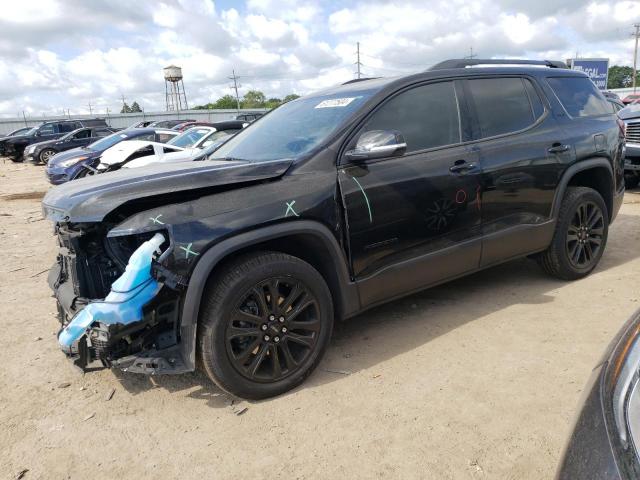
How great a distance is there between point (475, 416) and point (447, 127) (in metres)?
2.05

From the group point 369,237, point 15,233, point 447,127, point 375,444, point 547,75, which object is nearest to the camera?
point 375,444

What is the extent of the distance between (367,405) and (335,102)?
2.09 meters

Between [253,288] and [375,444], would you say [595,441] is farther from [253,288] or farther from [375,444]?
[253,288]

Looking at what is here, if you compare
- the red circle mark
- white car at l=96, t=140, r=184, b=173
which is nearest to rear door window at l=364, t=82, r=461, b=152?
the red circle mark

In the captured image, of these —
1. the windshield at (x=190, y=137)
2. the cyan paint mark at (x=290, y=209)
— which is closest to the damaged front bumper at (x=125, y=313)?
the cyan paint mark at (x=290, y=209)

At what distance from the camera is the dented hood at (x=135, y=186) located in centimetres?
269

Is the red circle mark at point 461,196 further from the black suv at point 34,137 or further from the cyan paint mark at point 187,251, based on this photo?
the black suv at point 34,137

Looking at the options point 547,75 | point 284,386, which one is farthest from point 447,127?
point 284,386

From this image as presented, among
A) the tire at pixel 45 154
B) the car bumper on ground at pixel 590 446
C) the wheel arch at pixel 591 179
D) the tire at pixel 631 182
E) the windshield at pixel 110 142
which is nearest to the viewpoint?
the car bumper on ground at pixel 590 446

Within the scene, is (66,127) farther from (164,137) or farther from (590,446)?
(590,446)

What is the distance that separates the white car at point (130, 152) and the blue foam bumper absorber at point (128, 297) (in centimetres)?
787

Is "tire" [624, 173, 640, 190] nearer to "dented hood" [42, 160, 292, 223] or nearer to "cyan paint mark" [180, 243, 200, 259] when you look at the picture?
"dented hood" [42, 160, 292, 223]

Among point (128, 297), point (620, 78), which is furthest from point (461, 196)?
point (620, 78)

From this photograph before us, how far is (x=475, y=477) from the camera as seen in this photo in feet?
7.58
